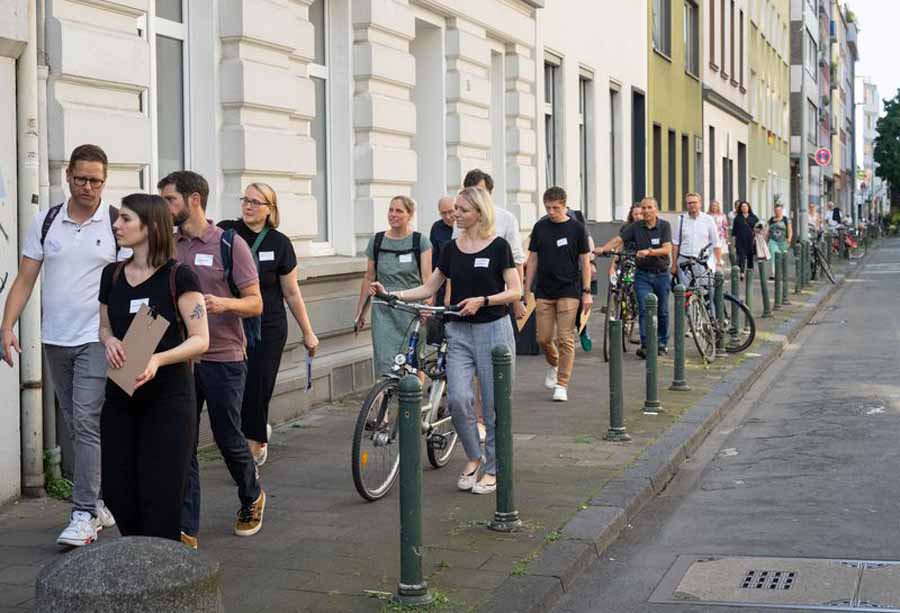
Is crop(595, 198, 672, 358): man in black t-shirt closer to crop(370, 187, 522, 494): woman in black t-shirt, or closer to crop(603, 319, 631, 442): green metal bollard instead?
crop(603, 319, 631, 442): green metal bollard

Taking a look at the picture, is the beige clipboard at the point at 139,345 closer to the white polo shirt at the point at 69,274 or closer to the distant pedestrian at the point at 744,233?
the white polo shirt at the point at 69,274

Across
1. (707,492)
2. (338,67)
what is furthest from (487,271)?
(338,67)

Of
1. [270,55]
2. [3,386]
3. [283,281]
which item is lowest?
[3,386]

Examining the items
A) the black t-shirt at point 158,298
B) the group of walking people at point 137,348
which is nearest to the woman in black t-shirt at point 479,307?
the group of walking people at point 137,348

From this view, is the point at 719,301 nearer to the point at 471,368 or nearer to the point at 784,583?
the point at 471,368

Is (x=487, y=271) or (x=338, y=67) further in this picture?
(x=338, y=67)

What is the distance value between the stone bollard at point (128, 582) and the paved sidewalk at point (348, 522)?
1695 mm

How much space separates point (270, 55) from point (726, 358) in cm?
688

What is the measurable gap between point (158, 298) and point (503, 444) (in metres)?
2.16

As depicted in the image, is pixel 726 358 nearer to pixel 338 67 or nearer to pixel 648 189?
pixel 338 67

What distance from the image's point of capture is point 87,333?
6641 mm

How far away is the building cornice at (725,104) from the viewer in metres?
34.5

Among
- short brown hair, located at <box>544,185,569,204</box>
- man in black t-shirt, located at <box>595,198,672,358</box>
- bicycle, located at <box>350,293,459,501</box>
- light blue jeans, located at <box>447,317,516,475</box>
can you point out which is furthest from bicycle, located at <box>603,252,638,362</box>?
light blue jeans, located at <box>447,317,516,475</box>

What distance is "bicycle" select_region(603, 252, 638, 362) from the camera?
50.2ft
